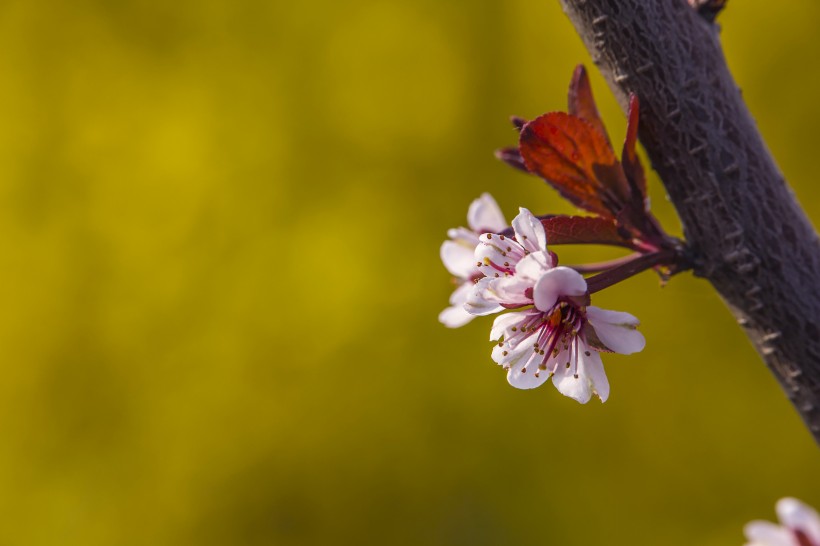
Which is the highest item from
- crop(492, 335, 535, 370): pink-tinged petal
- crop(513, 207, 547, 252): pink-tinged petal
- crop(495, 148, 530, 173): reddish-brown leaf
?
crop(495, 148, 530, 173): reddish-brown leaf

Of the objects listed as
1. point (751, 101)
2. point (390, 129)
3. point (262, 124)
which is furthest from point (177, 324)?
point (751, 101)

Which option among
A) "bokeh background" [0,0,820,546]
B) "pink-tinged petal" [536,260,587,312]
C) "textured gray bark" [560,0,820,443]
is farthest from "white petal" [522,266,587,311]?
"bokeh background" [0,0,820,546]

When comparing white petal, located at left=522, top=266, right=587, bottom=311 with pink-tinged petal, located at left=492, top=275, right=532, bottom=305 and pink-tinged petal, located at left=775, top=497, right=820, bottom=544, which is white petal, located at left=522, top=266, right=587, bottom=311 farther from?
pink-tinged petal, located at left=775, top=497, right=820, bottom=544

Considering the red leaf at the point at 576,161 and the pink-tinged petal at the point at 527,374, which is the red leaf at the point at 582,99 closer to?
the red leaf at the point at 576,161

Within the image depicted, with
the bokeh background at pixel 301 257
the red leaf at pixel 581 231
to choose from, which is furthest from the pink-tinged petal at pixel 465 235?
the bokeh background at pixel 301 257

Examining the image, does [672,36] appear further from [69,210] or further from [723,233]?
[69,210]

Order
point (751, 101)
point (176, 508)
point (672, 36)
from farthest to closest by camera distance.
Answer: point (751, 101), point (176, 508), point (672, 36)
